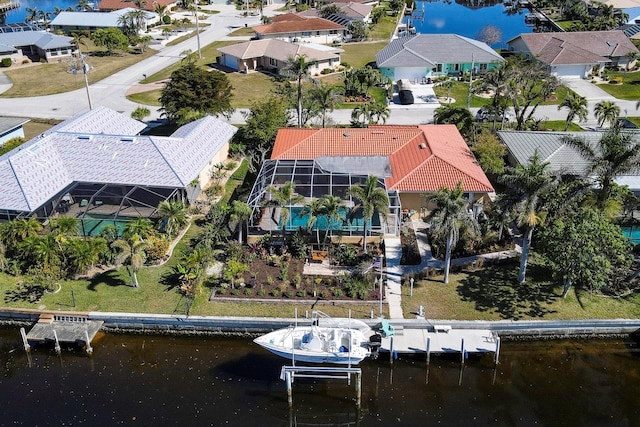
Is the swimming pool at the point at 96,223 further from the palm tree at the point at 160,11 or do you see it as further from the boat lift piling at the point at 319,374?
the palm tree at the point at 160,11

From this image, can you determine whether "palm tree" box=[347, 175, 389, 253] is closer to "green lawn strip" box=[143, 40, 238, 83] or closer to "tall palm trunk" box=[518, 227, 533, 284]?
"tall palm trunk" box=[518, 227, 533, 284]

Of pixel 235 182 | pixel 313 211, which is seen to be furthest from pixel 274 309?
pixel 235 182

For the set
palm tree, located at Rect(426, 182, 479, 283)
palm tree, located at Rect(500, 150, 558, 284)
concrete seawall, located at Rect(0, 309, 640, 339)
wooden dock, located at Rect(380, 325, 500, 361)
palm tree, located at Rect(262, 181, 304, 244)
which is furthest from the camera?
palm tree, located at Rect(262, 181, 304, 244)

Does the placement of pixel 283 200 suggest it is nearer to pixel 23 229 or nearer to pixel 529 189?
pixel 529 189

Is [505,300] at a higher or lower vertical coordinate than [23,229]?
lower

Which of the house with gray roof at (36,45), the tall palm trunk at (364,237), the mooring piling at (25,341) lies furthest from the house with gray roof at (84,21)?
the mooring piling at (25,341)

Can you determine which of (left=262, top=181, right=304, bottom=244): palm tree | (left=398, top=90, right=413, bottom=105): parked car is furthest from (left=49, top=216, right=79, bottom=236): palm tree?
(left=398, top=90, right=413, bottom=105): parked car
